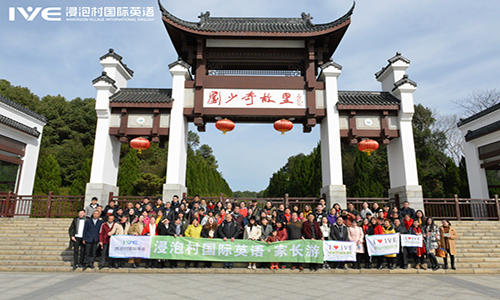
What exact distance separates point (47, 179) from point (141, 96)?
1258cm

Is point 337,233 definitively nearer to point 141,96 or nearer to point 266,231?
point 266,231

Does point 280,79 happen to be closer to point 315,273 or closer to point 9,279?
point 315,273

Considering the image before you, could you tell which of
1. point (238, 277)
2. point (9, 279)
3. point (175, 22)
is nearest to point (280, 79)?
point (175, 22)

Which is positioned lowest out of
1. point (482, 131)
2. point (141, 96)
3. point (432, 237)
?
point (432, 237)

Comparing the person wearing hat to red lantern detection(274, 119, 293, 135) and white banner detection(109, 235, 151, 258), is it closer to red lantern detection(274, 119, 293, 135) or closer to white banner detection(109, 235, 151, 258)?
white banner detection(109, 235, 151, 258)

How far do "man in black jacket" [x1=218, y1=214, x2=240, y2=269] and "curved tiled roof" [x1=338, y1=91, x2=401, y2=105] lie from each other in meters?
6.01

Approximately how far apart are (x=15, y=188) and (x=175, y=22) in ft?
38.3

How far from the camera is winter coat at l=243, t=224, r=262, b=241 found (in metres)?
6.95

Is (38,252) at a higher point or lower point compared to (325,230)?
lower

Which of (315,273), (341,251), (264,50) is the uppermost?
(264,50)

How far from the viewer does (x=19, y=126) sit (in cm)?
1411

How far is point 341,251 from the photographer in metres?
6.84

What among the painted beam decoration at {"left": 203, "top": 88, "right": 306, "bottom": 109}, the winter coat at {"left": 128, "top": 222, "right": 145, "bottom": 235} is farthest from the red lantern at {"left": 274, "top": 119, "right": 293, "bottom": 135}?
the winter coat at {"left": 128, "top": 222, "right": 145, "bottom": 235}

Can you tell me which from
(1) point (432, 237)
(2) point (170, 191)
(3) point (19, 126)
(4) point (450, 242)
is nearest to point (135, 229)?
(2) point (170, 191)
